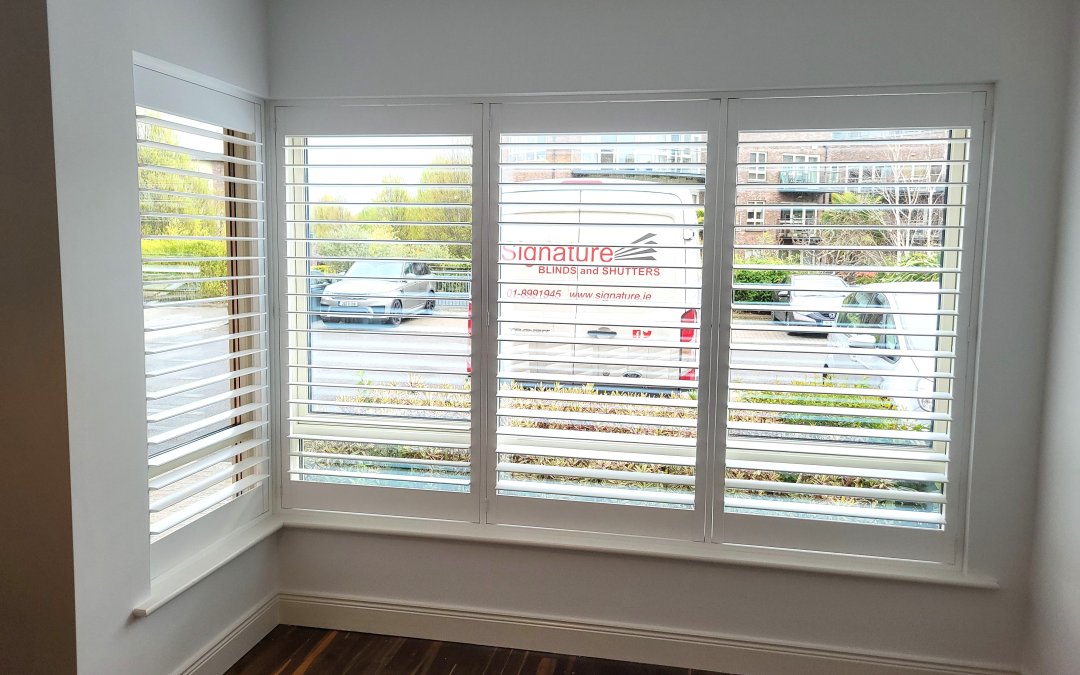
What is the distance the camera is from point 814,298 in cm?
271

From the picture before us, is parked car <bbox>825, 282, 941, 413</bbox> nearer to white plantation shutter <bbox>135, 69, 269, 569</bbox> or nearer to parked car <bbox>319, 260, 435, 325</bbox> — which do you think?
parked car <bbox>319, 260, 435, 325</bbox>

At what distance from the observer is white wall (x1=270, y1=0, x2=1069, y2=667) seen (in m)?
2.53

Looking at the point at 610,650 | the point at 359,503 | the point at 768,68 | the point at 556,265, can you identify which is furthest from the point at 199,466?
the point at 768,68

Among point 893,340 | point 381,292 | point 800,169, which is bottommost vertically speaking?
point 893,340

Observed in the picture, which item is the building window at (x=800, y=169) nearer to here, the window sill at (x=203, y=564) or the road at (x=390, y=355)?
the road at (x=390, y=355)

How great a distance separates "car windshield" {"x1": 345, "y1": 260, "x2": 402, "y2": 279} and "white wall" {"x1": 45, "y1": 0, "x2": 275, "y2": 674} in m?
0.89

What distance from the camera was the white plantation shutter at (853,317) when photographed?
2.64 metres

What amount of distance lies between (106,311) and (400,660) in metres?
1.66

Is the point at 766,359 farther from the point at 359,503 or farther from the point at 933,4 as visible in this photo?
the point at 359,503

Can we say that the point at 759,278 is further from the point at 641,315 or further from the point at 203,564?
the point at 203,564

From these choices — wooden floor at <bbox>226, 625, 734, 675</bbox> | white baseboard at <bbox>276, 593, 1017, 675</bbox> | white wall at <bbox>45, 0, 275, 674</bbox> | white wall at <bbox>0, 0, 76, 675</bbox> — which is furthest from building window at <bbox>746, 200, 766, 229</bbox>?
white wall at <bbox>0, 0, 76, 675</bbox>

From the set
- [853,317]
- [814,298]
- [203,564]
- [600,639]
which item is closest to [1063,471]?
[853,317]

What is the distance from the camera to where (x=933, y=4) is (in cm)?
254

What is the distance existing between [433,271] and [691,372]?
108cm
